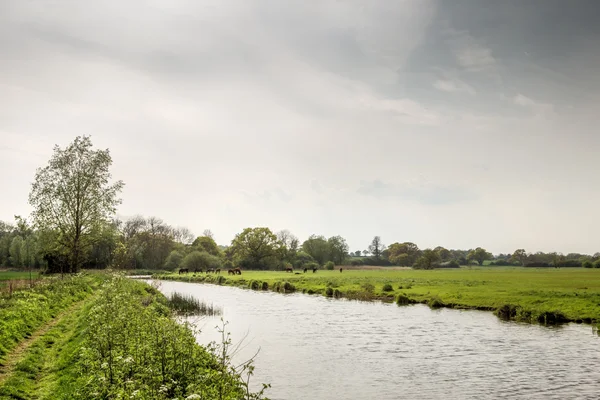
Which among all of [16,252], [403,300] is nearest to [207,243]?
[16,252]

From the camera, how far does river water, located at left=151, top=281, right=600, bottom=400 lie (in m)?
18.5

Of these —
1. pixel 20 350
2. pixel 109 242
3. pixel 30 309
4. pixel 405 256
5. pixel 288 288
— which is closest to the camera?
pixel 20 350

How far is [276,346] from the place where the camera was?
26.3 metres

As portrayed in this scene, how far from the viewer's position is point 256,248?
132m

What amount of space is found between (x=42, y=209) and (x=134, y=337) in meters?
39.5

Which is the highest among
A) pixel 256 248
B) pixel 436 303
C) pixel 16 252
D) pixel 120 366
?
pixel 256 248

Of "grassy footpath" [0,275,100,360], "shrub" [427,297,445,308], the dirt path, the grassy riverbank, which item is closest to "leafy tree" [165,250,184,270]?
"grassy footpath" [0,275,100,360]

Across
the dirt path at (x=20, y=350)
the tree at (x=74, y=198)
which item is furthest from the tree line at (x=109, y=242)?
the dirt path at (x=20, y=350)

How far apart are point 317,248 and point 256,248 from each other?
4392 cm

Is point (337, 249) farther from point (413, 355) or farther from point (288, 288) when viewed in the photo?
point (413, 355)

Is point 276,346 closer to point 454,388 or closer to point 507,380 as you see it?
point 454,388

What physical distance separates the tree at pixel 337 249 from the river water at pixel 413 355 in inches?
5315

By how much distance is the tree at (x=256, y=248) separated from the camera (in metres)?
130

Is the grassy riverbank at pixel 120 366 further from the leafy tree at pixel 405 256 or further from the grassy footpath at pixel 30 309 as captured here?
the leafy tree at pixel 405 256
